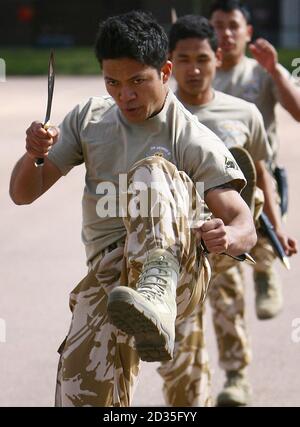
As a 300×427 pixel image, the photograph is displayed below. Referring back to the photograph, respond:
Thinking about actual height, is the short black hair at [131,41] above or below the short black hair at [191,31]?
above

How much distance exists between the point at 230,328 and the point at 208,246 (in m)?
2.15

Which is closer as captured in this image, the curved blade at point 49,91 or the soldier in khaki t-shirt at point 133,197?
the soldier in khaki t-shirt at point 133,197

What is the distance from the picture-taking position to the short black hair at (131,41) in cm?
420

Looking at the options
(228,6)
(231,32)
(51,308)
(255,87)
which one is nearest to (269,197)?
(255,87)

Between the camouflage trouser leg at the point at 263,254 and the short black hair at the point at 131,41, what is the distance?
1.96 m

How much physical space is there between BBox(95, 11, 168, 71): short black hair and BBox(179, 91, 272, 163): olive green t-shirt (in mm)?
1256

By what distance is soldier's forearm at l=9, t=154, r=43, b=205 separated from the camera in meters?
4.43

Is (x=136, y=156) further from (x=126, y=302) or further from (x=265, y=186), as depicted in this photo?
(x=265, y=186)

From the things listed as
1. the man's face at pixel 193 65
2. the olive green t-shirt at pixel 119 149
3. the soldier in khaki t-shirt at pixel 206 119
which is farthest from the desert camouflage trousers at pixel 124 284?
the man's face at pixel 193 65

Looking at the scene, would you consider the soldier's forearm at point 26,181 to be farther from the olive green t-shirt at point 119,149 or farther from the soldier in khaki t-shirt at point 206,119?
the soldier in khaki t-shirt at point 206,119

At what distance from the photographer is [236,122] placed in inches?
219

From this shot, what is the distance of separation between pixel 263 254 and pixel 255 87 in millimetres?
921

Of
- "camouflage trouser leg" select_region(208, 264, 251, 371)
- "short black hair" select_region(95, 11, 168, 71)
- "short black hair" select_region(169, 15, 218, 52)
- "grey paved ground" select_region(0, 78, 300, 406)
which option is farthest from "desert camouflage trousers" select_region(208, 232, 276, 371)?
"short black hair" select_region(95, 11, 168, 71)
